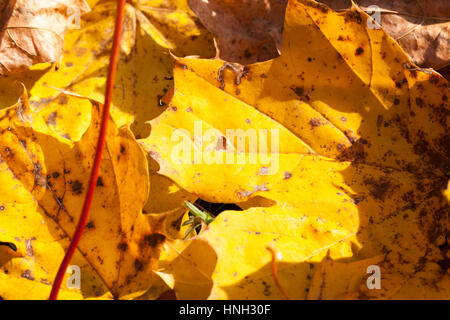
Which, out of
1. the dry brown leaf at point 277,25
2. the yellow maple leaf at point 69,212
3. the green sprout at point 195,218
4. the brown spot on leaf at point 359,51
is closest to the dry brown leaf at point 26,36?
the yellow maple leaf at point 69,212

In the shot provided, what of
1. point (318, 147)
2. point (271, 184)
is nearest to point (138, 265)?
point (271, 184)

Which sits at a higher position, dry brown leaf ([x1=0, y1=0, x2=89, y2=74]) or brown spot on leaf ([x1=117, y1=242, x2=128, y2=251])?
dry brown leaf ([x1=0, y1=0, x2=89, y2=74])

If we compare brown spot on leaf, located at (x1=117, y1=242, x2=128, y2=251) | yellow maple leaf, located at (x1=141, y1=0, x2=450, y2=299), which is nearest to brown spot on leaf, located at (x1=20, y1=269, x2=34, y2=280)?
brown spot on leaf, located at (x1=117, y1=242, x2=128, y2=251)

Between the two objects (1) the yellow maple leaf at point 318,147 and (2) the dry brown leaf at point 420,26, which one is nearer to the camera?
(1) the yellow maple leaf at point 318,147

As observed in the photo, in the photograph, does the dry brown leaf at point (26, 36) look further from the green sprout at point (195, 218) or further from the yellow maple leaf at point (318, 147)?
the green sprout at point (195, 218)

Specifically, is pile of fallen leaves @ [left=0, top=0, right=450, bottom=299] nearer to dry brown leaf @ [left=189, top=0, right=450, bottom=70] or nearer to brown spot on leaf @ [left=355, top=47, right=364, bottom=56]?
brown spot on leaf @ [left=355, top=47, right=364, bottom=56]

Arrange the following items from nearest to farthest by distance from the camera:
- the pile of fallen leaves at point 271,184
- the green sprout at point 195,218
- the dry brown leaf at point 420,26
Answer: the pile of fallen leaves at point 271,184
the green sprout at point 195,218
the dry brown leaf at point 420,26
